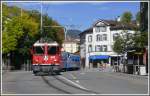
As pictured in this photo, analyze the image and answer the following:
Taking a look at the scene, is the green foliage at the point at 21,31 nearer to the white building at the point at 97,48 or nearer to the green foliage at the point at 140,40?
the green foliage at the point at 140,40

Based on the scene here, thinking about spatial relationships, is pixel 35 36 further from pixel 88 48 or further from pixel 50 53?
pixel 88 48

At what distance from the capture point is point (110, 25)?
80438mm

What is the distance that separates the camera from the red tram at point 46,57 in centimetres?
4825

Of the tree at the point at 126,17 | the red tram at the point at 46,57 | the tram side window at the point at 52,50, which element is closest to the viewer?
the red tram at the point at 46,57

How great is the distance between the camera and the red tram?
48.2 metres

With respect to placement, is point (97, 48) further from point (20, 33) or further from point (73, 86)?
point (73, 86)

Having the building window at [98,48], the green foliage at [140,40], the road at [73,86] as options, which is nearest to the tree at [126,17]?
the building window at [98,48]

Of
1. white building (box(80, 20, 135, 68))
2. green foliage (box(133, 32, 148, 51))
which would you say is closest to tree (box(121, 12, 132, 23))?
white building (box(80, 20, 135, 68))

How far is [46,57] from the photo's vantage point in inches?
1909

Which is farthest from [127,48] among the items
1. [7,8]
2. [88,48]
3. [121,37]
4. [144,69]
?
[88,48]

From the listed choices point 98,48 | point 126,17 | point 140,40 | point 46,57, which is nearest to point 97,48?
point 98,48

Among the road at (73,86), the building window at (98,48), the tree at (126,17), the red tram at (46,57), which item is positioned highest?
the tree at (126,17)

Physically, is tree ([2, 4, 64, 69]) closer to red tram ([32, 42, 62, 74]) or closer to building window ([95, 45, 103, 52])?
red tram ([32, 42, 62, 74])

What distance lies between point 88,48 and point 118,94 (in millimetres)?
77967
